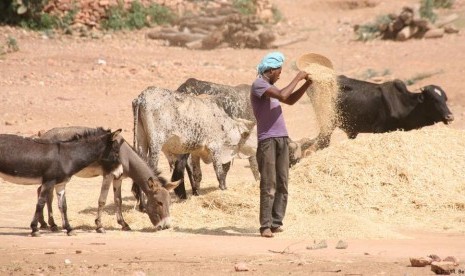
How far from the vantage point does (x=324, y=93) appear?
14.7 meters

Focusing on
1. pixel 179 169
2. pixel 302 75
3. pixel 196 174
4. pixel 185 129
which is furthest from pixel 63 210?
pixel 196 174

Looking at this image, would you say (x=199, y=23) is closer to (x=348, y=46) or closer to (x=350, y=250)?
(x=348, y=46)

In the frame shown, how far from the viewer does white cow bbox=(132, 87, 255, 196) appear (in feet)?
50.1

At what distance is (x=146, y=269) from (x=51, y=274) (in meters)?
0.89

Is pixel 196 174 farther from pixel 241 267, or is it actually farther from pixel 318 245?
pixel 241 267

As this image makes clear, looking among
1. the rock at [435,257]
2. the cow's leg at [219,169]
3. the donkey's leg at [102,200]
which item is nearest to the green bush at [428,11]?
the cow's leg at [219,169]

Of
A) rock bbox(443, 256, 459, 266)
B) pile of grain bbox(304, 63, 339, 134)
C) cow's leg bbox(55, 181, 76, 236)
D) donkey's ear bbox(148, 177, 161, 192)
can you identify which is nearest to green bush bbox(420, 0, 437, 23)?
pile of grain bbox(304, 63, 339, 134)

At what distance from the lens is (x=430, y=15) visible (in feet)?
99.4

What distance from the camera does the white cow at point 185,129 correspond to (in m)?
15.3

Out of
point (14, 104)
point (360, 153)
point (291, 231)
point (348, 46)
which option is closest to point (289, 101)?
point (291, 231)

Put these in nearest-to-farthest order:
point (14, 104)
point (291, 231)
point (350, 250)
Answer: point (350, 250) < point (291, 231) < point (14, 104)

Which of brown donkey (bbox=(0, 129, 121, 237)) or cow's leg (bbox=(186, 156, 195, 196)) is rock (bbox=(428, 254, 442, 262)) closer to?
brown donkey (bbox=(0, 129, 121, 237))

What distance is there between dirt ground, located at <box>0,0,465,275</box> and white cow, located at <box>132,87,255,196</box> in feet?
3.84

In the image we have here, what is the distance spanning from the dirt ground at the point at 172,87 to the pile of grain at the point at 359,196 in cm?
54
